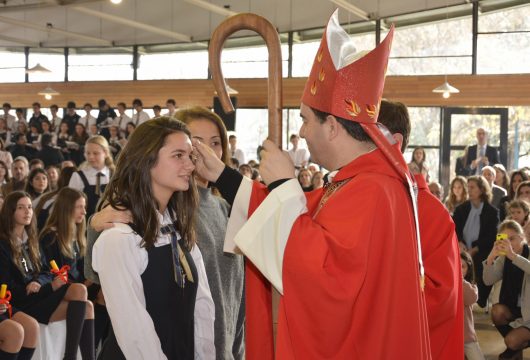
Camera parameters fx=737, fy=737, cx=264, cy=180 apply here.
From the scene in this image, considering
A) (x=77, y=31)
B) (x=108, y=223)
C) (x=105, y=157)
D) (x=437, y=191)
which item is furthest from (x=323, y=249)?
(x=77, y=31)

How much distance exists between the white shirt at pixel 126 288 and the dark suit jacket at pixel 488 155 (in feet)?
39.0

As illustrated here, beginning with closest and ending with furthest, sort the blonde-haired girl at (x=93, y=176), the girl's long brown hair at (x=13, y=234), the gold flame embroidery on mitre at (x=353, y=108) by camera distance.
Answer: the gold flame embroidery on mitre at (x=353, y=108) < the girl's long brown hair at (x=13, y=234) < the blonde-haired girl at (x=93, y=176)

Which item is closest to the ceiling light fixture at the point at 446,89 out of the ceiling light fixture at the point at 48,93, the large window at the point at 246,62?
the large window at the point at 246,62

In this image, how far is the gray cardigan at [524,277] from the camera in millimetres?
5793

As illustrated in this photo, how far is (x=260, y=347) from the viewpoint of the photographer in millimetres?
2266

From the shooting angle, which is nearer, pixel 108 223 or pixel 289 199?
pixel 289 199

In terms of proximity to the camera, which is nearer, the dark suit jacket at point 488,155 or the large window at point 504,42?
the dark suit jacket at point 488,155

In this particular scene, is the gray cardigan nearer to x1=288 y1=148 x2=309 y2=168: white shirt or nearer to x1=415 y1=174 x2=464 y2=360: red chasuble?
x1=415 y1=174 x2=464 y2=360: red chasuble

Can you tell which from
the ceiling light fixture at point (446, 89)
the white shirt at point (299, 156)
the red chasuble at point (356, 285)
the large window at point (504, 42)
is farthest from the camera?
the large window at point (504, 42)

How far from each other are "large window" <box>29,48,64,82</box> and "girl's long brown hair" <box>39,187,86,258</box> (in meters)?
15.8

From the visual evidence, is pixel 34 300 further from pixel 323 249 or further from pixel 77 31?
pixel 77 31

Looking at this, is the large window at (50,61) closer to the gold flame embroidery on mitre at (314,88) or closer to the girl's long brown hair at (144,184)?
the girl's long brown hair at (144,184)

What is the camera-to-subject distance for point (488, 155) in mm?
13523

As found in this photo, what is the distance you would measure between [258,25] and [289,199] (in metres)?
0.61
